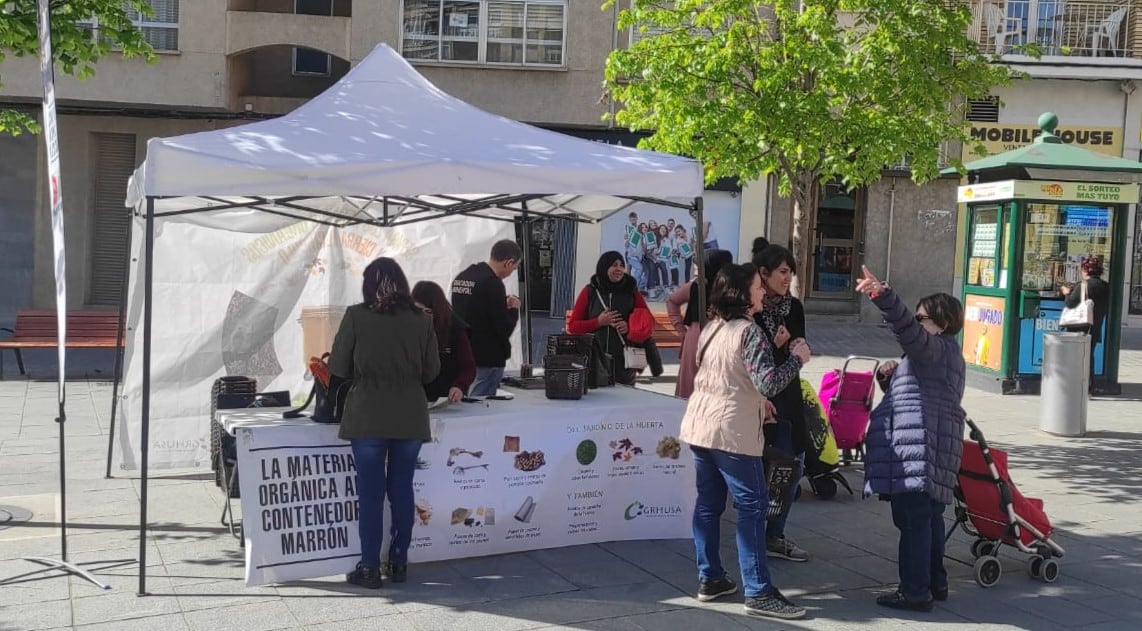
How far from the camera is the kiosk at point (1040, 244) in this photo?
13.0m

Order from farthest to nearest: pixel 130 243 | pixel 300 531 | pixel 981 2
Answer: pixel 981 2 → pixel 130 243 → pixel 300 531

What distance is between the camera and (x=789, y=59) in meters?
10.3

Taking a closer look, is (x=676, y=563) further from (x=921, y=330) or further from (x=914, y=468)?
(x=921, y=330)

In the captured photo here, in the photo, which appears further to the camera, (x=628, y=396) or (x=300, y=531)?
(x=628, y=396)

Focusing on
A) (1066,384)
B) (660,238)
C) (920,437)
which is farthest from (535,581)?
(660,238)

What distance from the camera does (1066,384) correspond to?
10.9m

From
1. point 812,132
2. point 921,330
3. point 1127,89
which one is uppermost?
point 1127,89

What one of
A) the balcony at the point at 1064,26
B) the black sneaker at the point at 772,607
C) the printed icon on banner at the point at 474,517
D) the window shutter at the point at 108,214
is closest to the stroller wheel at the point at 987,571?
the black sneaker at the point at 772,607

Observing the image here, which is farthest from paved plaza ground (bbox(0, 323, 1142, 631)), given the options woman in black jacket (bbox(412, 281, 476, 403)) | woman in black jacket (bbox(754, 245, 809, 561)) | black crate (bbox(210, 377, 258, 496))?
woman in black jacket (bbox(412, 281, 476, 403))

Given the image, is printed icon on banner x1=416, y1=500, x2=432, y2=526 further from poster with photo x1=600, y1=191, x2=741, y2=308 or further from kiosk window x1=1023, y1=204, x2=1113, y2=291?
poster with photo x1=600, y1=191, x2=741, y2=308

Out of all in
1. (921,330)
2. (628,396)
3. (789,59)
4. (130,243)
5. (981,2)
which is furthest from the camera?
(981,2)

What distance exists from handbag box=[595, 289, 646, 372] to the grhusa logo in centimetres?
156

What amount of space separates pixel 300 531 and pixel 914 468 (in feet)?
10.2

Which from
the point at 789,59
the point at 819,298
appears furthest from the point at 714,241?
the point at 789,59
